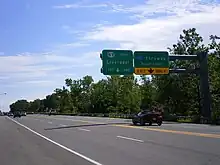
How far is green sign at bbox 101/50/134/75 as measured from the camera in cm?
4459

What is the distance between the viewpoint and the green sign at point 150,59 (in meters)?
44.2

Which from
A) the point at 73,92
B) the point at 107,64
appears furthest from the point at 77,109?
the point at 107,64

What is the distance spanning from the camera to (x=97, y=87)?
12444 cm

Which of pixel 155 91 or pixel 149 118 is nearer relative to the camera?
pixel 149 118

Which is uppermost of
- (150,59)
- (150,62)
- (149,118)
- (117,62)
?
(150,59)

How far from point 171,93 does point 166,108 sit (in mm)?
5274

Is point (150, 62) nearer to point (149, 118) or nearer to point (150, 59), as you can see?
point (150, 59)

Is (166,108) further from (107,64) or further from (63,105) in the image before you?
(63,105)

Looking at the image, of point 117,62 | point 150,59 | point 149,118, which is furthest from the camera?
point 117,62

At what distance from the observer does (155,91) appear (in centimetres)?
8325

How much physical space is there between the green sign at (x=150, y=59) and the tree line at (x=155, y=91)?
7785mm

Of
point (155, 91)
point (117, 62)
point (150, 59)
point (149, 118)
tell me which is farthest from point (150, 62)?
point (155, 91)

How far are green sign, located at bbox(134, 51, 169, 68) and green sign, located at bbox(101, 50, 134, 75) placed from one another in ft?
2.58

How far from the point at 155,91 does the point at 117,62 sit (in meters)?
39.4
